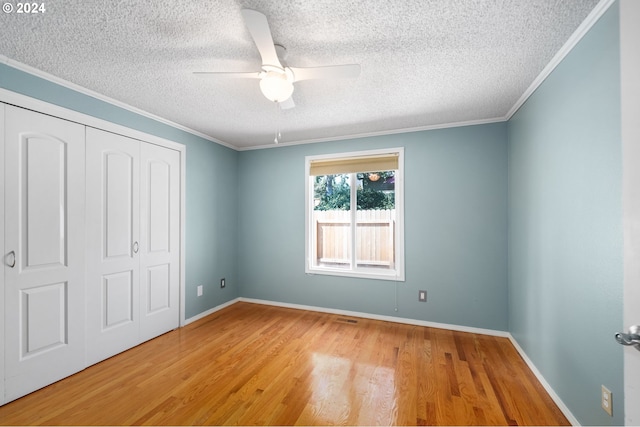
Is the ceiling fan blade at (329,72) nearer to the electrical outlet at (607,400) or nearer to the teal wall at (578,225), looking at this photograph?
the teal wall at (578,225)

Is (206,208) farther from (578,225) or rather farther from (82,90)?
(578,225)

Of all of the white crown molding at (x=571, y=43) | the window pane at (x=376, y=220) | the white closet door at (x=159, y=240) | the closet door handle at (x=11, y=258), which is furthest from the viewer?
the window pane at (x=376, y=220)

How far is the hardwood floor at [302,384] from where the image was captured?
171 centimetres

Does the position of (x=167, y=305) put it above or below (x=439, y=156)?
below

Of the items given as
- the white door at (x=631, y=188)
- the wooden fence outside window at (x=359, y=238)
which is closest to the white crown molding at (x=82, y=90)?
the wooden fence outside window at (x=359, y=238)

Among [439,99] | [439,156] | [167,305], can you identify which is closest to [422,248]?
[439,156]

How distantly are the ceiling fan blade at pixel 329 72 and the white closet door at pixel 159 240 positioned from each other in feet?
6.74

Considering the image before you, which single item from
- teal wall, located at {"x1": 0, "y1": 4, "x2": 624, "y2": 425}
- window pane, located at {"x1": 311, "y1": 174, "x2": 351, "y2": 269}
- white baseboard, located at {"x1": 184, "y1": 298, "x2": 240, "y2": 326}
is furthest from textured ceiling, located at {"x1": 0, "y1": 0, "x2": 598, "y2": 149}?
white baseboard, located at {"x1": 184, "y1": 298, "x2": 240, "y2": 326}

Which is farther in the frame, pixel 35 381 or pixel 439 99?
pixel 439 99

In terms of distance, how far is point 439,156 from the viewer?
10.3ft

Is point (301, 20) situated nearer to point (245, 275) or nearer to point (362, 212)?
point (362, 212)

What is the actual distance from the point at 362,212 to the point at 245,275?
6.77 feet

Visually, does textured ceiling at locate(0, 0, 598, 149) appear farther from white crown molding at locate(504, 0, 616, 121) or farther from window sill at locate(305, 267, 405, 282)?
window sill at locate(305, 267, 405, 282)

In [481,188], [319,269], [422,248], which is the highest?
[481,188]
